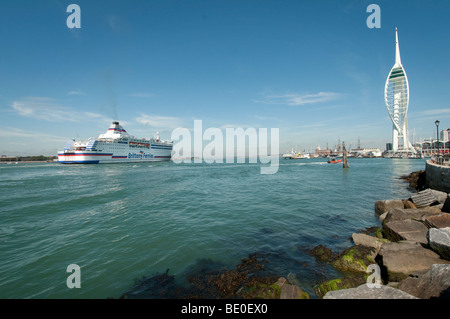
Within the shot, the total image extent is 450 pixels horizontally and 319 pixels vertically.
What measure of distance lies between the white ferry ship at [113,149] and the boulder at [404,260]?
8513 cm

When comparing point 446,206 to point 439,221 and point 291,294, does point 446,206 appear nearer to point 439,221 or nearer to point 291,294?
point 439,221

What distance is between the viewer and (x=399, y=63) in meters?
104

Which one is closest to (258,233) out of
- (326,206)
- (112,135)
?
(326,206)

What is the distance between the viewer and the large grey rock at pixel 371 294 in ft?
11.9

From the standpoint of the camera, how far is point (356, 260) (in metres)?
6.13

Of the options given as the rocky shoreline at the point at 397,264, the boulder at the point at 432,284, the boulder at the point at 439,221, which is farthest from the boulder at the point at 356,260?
the boulder at the point at 439,221

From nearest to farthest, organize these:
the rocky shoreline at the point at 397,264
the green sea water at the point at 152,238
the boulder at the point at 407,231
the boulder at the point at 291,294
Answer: the rocky shoreline at the point at 397,264
the boulder at the point at 291,294
the green sea water at the point at 152,238
the boulder at the point at 407,231

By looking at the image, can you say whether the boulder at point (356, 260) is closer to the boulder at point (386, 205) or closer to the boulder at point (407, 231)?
the boulder at point (407, 231)

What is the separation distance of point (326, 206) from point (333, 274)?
30.1 feet

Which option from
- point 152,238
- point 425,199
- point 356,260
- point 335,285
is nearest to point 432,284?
point 335,285

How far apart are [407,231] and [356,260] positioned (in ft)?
10.3

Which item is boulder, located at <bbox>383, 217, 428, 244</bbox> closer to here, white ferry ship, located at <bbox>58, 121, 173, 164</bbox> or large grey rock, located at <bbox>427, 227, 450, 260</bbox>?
large grey rock, located at <bbox>427, 227, 450, 260</bbox>

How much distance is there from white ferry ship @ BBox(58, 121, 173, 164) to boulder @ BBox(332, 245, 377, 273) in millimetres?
84053
